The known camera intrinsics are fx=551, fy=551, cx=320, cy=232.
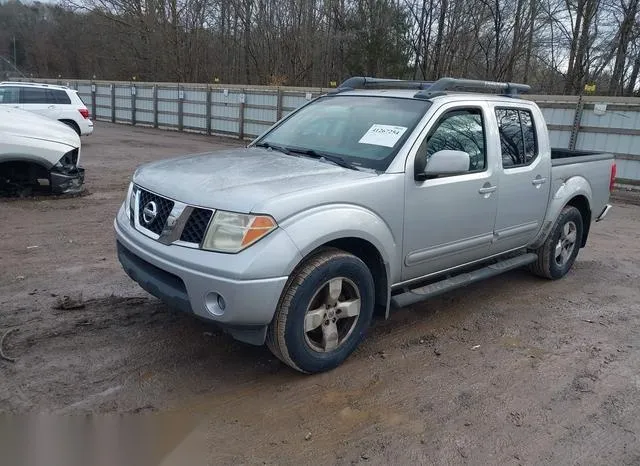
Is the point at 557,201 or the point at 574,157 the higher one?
the point at 574,157

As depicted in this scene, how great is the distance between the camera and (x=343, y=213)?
344cm

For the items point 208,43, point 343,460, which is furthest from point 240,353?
point 208,43

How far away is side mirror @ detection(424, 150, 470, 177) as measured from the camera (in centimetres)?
381

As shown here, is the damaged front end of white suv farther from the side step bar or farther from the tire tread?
the side step bar

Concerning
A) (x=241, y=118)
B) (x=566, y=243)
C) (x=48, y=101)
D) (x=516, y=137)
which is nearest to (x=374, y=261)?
(x=516, y=137)

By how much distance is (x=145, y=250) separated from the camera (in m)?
3.40

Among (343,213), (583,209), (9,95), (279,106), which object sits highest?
(279,106)

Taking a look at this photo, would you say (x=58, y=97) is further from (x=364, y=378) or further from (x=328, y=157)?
(x=364, y=378)

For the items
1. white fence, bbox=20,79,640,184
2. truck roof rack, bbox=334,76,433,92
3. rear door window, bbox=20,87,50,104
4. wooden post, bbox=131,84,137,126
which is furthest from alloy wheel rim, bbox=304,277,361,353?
wooden post, bbox=131,84,137,126

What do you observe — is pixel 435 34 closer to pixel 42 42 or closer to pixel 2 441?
pixel 2 441

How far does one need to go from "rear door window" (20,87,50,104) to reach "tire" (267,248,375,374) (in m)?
15.4

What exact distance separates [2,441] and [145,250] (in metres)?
1.25

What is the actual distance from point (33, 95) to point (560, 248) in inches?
604

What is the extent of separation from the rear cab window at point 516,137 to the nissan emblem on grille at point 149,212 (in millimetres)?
2887
